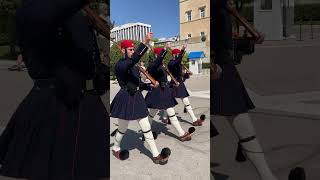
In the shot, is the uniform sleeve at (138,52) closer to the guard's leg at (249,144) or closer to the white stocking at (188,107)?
the white stocking at (188,107)

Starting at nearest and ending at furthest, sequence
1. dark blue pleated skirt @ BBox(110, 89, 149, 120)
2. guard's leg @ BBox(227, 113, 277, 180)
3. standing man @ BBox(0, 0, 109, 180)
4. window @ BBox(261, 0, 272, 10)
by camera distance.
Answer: standing man @ BBox(0, 0, 109, 180) → dark blue pleated skirt @ BBox(110, 89, 149, 120) → guard's leg @ BBox(227, 113, 277, 180) → window @ BBox(261, 0, 272, 10)

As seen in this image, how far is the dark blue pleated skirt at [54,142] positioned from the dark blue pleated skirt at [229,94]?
585 mm

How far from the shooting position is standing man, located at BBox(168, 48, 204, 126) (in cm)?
174

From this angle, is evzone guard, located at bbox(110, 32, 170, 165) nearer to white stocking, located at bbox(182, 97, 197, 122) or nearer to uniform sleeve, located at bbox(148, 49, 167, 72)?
uniform sleeve, located at bbox(148, 49, 167, 72)

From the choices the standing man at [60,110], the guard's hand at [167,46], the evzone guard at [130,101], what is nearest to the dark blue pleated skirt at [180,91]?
the evzone guard at [130,101]

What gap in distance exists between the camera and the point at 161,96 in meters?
1.87

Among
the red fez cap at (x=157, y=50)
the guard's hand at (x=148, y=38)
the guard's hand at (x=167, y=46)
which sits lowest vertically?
the red fez cap at (x=157, y=50)

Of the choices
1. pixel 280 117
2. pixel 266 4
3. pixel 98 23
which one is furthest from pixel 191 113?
pixel 280 117

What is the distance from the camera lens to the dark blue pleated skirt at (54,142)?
1.59 meters

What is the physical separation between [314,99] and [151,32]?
7123 mm

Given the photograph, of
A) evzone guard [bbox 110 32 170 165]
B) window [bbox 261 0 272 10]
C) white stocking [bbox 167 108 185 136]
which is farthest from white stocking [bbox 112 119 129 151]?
window [bbox 261 0 272 10]

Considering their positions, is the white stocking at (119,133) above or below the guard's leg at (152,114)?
below

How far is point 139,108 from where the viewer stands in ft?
6.38

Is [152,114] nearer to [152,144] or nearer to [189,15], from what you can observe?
[152,144]
